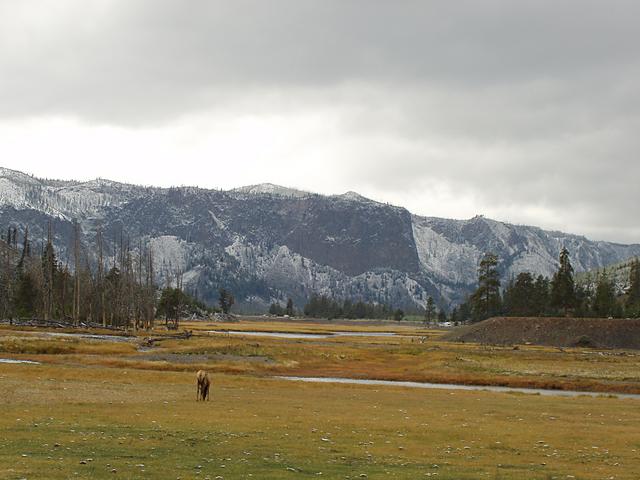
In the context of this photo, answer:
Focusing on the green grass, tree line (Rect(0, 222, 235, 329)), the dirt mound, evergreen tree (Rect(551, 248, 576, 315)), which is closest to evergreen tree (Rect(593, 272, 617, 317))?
evergreen tree (Rect(551, 248, 576, 315))

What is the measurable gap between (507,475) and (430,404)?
81.8 feet

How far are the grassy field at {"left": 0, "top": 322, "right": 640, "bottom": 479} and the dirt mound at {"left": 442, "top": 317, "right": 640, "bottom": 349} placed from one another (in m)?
68.2

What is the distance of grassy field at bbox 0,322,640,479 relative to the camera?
21844 mm

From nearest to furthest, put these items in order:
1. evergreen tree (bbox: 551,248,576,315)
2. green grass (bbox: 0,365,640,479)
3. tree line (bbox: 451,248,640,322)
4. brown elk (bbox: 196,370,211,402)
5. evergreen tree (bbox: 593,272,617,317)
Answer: green grass (bbox: 0,365,640,479) < brown elk (bbox: 196,370,211,402) < evergreen tree (bbox: 551,248,576,315) < tree line (bbox: 451,248,640,322) < evergreen tree (bbox: 593,272,617,317)

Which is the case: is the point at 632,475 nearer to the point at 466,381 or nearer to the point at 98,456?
the point at 98,456

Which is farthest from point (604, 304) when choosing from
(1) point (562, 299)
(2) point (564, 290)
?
(2) point (564, 290)

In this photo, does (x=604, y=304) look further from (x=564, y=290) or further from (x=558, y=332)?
A: (x=558, y=332)

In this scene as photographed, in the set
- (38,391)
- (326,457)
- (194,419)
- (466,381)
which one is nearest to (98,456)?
(326,457)

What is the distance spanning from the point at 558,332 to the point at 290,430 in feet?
402

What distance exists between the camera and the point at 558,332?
141375 millimetres

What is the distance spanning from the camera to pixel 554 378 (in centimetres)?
7650

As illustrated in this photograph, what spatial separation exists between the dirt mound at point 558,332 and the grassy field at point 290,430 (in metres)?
68.2

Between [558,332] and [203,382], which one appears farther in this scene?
[558,332]

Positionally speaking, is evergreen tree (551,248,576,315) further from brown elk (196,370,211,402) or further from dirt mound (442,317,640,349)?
brown elk (196,370,211,402)
